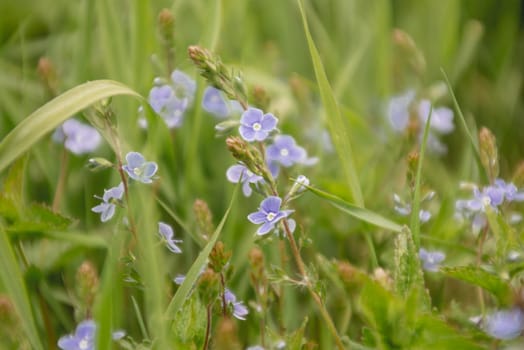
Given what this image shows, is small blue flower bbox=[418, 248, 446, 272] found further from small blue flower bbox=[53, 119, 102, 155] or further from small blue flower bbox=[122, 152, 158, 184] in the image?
small blue flower bbox=[53, 119, 102, 155]

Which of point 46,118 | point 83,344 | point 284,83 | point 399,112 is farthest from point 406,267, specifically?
A: point 284,83

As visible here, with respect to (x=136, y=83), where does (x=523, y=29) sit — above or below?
below

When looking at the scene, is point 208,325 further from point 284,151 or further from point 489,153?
point 489,153

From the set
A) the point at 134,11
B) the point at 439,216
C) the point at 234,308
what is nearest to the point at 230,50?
the point at 134,11

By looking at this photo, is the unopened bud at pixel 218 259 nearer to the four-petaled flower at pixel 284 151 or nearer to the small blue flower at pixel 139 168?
the small blue flower at pixel 139 168

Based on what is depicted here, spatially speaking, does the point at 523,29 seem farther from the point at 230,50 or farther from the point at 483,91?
the point at 230,50

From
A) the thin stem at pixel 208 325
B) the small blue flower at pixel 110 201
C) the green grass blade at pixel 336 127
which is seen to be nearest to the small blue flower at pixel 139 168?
the small blue flower at pixel 110 201
